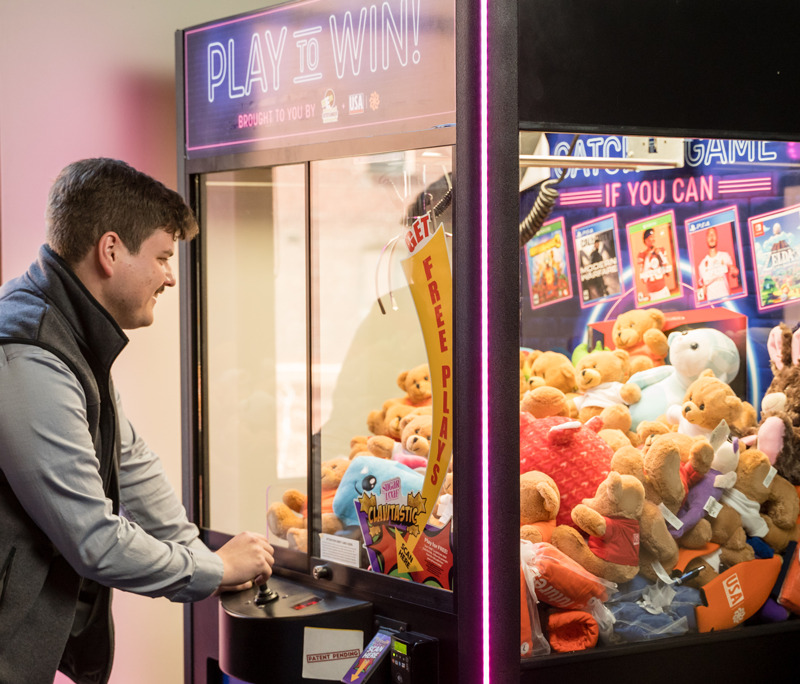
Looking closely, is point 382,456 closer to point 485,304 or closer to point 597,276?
point 485,304

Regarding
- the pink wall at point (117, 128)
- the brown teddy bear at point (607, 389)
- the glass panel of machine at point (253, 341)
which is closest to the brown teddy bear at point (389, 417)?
the glass panel of machine at point (253, 341)

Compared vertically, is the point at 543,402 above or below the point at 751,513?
above

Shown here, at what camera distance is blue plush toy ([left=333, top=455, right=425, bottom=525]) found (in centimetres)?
229

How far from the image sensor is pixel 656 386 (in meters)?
2.43

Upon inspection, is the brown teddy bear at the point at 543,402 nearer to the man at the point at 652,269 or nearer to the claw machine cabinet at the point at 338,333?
the claw machine cabinet at the point at 338,333

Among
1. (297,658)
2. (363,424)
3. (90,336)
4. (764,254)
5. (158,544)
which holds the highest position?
(764,254)

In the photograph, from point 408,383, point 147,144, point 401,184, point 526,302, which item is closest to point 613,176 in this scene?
point 526,302

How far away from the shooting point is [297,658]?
227cm

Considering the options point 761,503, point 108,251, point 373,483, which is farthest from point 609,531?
point 108,251

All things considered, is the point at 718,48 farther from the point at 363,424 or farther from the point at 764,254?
the point at 363,424

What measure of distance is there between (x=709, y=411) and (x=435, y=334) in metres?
0.75

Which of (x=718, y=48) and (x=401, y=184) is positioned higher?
(x=718, y=48)

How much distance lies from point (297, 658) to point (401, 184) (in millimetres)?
1169

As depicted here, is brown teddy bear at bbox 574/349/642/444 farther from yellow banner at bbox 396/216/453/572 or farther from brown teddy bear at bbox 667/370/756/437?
yellow banner at bbox 396/216/453/572
